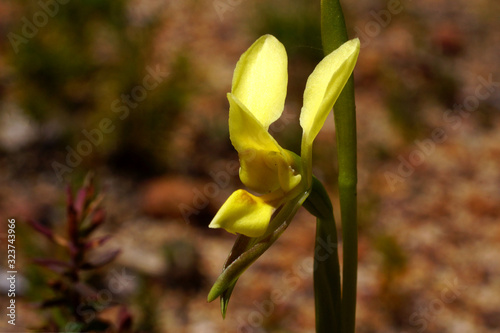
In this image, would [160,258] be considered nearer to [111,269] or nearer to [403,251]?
[111,269]

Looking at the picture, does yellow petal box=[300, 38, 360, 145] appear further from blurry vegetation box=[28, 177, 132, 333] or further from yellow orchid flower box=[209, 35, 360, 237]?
blurry vegetation box=[28, 177, 132, 333]

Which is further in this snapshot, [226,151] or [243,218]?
[226,151]

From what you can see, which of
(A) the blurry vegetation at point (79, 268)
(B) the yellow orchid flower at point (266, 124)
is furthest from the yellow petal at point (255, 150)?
(A) the blurry vegetation at point (79, 268)

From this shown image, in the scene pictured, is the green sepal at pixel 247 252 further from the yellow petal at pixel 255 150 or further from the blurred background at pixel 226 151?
the blurred background at pixel 226 151

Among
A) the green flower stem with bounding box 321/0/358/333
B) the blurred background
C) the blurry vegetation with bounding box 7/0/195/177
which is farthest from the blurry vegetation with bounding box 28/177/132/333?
the blurry vegetation with bounding box 7/0/195/177

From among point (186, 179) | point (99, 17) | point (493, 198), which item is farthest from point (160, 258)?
point (99, 17)

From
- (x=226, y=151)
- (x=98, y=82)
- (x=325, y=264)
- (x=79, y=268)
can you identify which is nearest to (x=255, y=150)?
(x=325, y=264)

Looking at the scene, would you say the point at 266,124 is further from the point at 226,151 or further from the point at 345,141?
the point at 226,151
